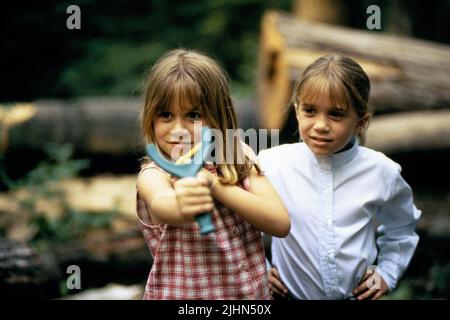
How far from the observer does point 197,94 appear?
1957 millimetres

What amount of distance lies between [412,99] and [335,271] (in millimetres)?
2820

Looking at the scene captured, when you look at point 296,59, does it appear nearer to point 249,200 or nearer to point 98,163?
point 98,163

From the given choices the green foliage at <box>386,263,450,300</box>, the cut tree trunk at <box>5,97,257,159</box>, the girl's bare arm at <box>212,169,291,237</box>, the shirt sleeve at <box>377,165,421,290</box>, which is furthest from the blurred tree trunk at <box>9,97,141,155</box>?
the girl's bare arm at <box>212,169,291,237</box>

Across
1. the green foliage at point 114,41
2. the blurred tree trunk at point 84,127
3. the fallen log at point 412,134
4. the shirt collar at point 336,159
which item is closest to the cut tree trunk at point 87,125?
the blurred tree trunk at point 84,127

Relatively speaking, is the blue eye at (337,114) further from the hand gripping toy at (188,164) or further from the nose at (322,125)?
the hand gripping toy at (188,164)

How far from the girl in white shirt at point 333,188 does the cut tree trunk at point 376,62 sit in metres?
2.27

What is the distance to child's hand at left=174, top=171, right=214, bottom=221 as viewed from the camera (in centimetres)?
167

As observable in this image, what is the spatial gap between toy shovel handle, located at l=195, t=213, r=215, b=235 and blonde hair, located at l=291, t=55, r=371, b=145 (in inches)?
26.6

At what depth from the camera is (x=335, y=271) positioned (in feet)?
7.23

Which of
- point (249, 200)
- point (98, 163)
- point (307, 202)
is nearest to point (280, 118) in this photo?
point (98, 163)

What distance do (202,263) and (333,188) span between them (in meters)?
0.56

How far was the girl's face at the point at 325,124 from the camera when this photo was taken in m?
2.12

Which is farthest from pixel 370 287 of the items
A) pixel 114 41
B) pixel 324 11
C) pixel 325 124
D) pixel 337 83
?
pixel 114 41

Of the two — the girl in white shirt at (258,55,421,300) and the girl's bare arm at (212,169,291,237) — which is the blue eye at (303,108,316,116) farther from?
the girl's bare arm at (212,169,291,237)
